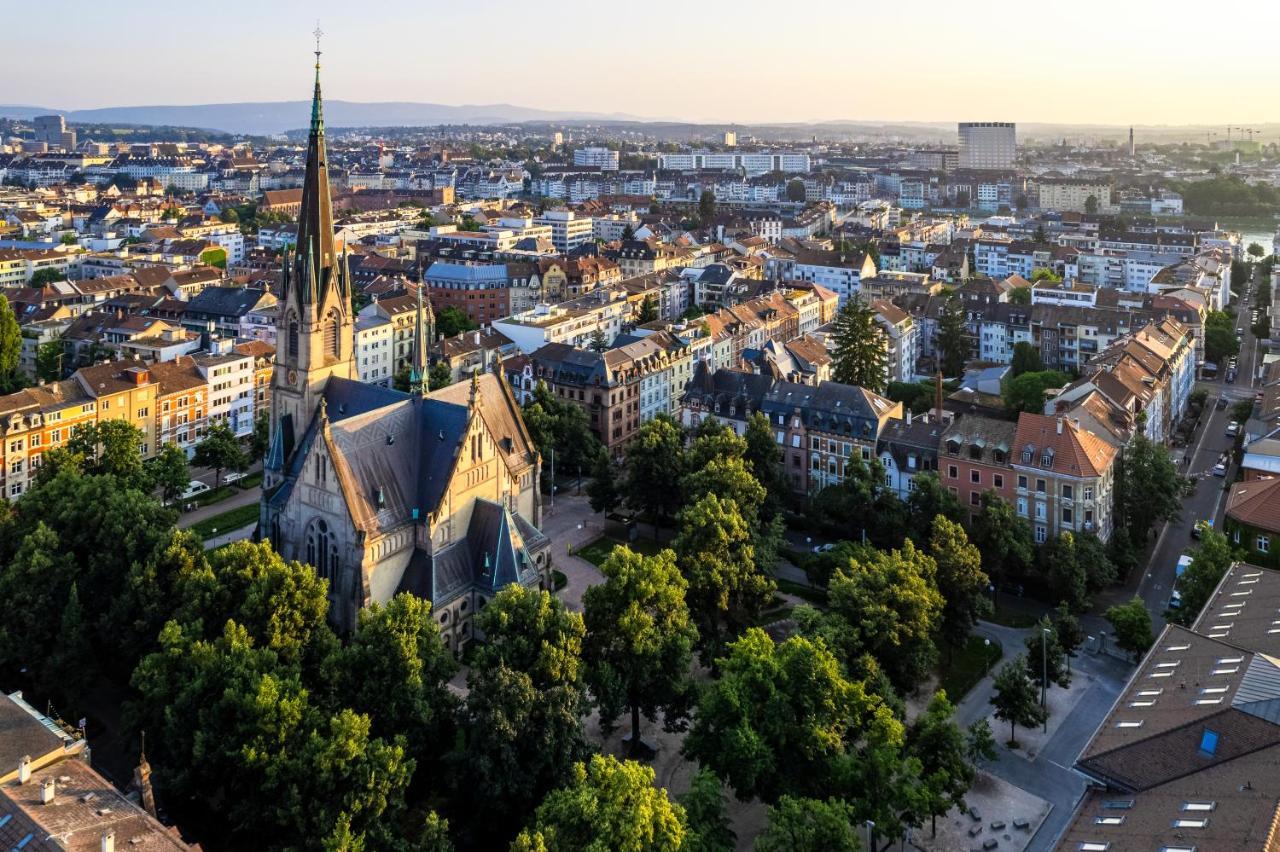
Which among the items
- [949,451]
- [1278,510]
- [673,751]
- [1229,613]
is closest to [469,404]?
[673,751]

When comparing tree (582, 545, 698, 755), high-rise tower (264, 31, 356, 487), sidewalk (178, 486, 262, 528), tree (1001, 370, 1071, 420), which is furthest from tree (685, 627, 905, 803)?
tree (1001, 370, 1071, 420)

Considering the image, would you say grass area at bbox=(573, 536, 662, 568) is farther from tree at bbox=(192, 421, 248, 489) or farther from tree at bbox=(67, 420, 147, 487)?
tree at bbox=(67, 420, 147, 487)

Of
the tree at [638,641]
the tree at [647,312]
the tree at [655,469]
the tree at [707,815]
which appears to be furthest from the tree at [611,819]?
the tree at [647,312]

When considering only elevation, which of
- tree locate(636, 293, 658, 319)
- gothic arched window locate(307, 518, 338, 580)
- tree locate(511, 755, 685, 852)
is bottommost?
tree locate(511, 755, 685, 852)

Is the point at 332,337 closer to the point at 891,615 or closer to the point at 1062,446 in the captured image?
the point at 891,615

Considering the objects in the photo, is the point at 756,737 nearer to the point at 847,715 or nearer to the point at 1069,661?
the point at 847,715

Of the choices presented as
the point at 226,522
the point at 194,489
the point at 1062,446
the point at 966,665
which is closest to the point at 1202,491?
the point at 1062,446

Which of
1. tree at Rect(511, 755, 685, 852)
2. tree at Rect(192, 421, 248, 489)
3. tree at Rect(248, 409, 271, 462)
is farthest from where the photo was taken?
tree at Rect(248, 409, 271, 462)

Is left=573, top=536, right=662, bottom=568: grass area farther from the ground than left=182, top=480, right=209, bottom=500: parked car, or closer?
closer
